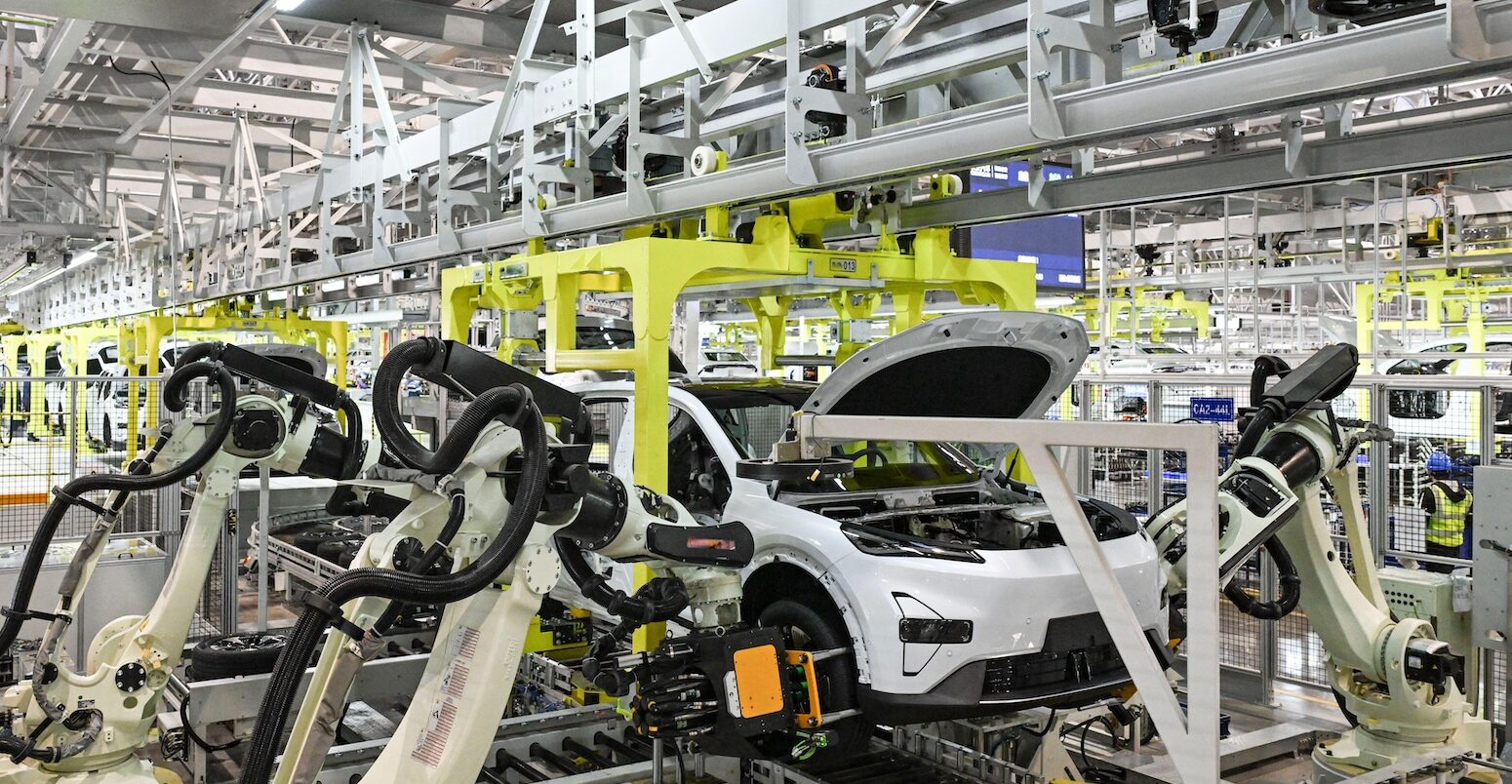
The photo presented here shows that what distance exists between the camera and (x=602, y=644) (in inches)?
167

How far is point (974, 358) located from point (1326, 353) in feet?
4.53

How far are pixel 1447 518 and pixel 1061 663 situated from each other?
477cm

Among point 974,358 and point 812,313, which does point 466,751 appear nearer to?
point 974,358

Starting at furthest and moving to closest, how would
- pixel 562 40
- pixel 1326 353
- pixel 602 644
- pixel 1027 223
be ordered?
pixel 1027 223 < pixel 562 40 < pixel 1326 353 < pixel 602 644

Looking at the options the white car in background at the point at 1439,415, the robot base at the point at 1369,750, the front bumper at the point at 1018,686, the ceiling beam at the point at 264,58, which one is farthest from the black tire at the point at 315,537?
the white car in background at the point at 1439,415

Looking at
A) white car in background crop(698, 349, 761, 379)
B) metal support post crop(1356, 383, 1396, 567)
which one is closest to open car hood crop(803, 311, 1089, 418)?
metal support post crop(1356, 383, 1396, 567)

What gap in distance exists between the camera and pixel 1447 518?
7805 millimetres

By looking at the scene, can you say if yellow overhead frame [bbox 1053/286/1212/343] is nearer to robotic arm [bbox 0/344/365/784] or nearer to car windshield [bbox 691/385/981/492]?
car windshield [bbox 691/385/981/492]

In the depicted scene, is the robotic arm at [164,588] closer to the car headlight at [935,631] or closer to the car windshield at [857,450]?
the car windshield at [857,450]

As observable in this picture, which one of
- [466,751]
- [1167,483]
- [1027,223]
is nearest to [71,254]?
[1027,223]

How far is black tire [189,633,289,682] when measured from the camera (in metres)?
5.49

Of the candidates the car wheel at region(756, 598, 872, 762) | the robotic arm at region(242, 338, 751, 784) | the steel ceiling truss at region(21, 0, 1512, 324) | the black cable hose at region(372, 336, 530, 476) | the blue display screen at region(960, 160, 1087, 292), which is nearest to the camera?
the robotic arm at region(242, 338, 751, 784)

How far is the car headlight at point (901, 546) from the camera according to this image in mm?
4418

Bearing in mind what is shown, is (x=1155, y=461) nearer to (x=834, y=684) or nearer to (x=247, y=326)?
(x=834, y=684)
